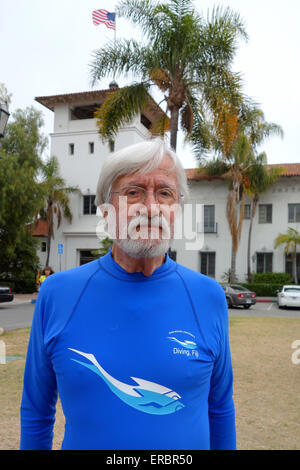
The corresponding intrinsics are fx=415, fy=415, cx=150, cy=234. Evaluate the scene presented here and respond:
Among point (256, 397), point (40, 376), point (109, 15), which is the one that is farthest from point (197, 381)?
point (109, 15)

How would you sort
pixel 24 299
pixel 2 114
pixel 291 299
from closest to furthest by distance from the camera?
pixel 2 114 → pixel 291 299 → pixel 24 299

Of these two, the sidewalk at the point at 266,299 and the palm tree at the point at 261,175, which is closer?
the sidewalk at the point at 266,299

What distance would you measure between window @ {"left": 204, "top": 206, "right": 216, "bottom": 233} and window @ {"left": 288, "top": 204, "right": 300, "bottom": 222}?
5952mm

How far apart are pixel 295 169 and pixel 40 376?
34.0m

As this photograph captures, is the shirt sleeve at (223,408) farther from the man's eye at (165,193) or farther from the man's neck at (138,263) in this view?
the man's eye at (165,193)

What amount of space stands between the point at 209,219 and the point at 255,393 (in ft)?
92.4

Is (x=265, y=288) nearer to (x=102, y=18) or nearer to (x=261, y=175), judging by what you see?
(x=261, y=175)

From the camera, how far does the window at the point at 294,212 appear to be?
105 ft

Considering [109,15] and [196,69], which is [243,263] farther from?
[196,69]

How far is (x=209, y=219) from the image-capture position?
1353 inches

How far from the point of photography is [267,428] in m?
5.11

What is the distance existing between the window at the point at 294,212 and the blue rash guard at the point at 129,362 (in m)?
32.1

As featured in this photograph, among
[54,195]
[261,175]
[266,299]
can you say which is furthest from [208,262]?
[54,195]

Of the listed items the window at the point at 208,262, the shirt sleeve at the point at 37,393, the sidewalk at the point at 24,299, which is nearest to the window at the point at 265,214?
the window at the point at 208,262
